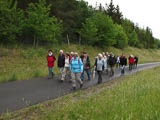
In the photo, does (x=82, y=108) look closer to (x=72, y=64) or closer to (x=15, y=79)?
(x=72, y=64)

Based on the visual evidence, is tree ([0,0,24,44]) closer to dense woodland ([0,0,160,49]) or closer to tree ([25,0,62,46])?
dense woodland ([0,0,160,49])

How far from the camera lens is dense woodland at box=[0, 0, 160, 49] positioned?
17.2m

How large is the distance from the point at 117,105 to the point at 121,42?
43039 millimetres

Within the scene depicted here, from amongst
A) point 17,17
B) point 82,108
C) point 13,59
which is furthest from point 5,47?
point 82,108

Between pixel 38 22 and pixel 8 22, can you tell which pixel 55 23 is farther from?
pixel 8 22

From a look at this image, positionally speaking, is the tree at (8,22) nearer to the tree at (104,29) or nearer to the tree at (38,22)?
the tree at (38,22)

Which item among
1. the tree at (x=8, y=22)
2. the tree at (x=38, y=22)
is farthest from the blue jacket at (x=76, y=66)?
the tree at (x=38, y=22)

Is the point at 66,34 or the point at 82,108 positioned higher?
the point at 66,34

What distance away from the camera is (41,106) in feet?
16.4

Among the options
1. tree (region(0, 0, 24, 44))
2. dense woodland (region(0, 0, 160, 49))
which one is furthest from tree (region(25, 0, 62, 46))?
tree (region(0, 0, 24, 44))

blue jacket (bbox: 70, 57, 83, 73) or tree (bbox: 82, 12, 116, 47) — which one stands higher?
tree (bbox: 82, 12, 116, 47)

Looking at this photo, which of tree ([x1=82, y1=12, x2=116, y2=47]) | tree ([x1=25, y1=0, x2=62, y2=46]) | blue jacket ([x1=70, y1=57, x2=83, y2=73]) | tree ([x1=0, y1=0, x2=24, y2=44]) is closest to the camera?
blue jacket ([x1=70, y1=57, x2=83, y2=73])

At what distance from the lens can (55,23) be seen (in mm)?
24016

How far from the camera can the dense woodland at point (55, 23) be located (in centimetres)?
1716
